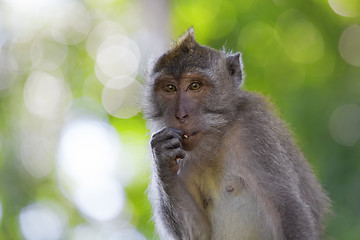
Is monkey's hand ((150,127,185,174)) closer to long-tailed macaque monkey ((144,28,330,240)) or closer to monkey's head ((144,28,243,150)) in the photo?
long-tailed macaque monkey ((144,28,330,240))

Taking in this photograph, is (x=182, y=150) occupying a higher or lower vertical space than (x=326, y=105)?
lower

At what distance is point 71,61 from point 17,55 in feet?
5.20

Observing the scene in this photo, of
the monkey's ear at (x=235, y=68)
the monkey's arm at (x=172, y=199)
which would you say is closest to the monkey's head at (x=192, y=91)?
the monkey's ear at (x=235, y=68)

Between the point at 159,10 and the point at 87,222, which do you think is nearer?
the point at 159,10

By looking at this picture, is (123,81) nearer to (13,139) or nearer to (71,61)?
(71,61)

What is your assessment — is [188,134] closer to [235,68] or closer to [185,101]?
[185,101]

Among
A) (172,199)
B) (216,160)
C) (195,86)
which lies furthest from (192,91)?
(172,199)

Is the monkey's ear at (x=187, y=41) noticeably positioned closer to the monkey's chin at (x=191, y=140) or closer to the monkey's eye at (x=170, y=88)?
the monkey's eye at (x=170, y=88)

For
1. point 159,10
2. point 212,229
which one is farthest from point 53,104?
point 212,229

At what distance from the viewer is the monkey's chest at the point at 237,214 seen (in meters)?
5.65

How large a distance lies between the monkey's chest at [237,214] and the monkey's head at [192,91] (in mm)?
577

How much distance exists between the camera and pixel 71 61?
16.5 metres

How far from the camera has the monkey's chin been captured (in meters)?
5.42

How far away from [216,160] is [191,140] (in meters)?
0.52
